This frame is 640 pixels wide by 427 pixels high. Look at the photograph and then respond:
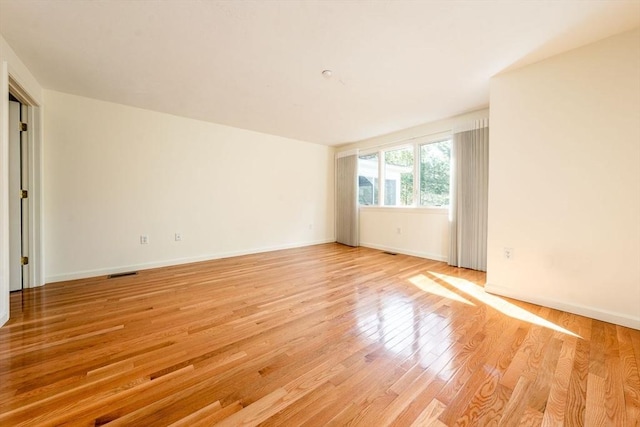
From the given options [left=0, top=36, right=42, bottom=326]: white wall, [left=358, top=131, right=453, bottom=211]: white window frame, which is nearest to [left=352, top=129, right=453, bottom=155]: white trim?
[left=358, top=131, right=453, bottom=211]: white window frame

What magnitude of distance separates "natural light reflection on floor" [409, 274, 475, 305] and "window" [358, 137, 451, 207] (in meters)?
1.67

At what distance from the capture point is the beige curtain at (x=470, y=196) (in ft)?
12.0

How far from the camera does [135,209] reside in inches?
145

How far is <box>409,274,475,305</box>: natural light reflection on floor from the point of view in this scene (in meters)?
2.64

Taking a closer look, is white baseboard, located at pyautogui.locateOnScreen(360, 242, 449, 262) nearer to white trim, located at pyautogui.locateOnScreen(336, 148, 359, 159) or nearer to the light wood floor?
the light wood floor

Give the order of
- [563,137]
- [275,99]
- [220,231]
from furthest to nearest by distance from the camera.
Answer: [220,231] < [275,99] < [563,137]

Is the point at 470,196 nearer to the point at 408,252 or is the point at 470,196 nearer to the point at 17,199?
the point at 408,252

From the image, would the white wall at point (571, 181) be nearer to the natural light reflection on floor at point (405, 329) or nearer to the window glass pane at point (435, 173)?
the natural light reflection on floor at point (405, 329)

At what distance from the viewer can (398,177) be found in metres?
5.10

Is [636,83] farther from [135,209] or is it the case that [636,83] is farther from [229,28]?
[135,209]

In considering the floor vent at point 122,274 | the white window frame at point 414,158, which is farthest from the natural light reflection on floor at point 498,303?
the floor vent at point 122,274

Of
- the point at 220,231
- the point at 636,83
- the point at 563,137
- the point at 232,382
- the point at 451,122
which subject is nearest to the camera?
the point at 232,382

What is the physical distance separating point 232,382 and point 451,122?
4475 mm

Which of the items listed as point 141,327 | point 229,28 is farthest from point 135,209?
point 229,28
